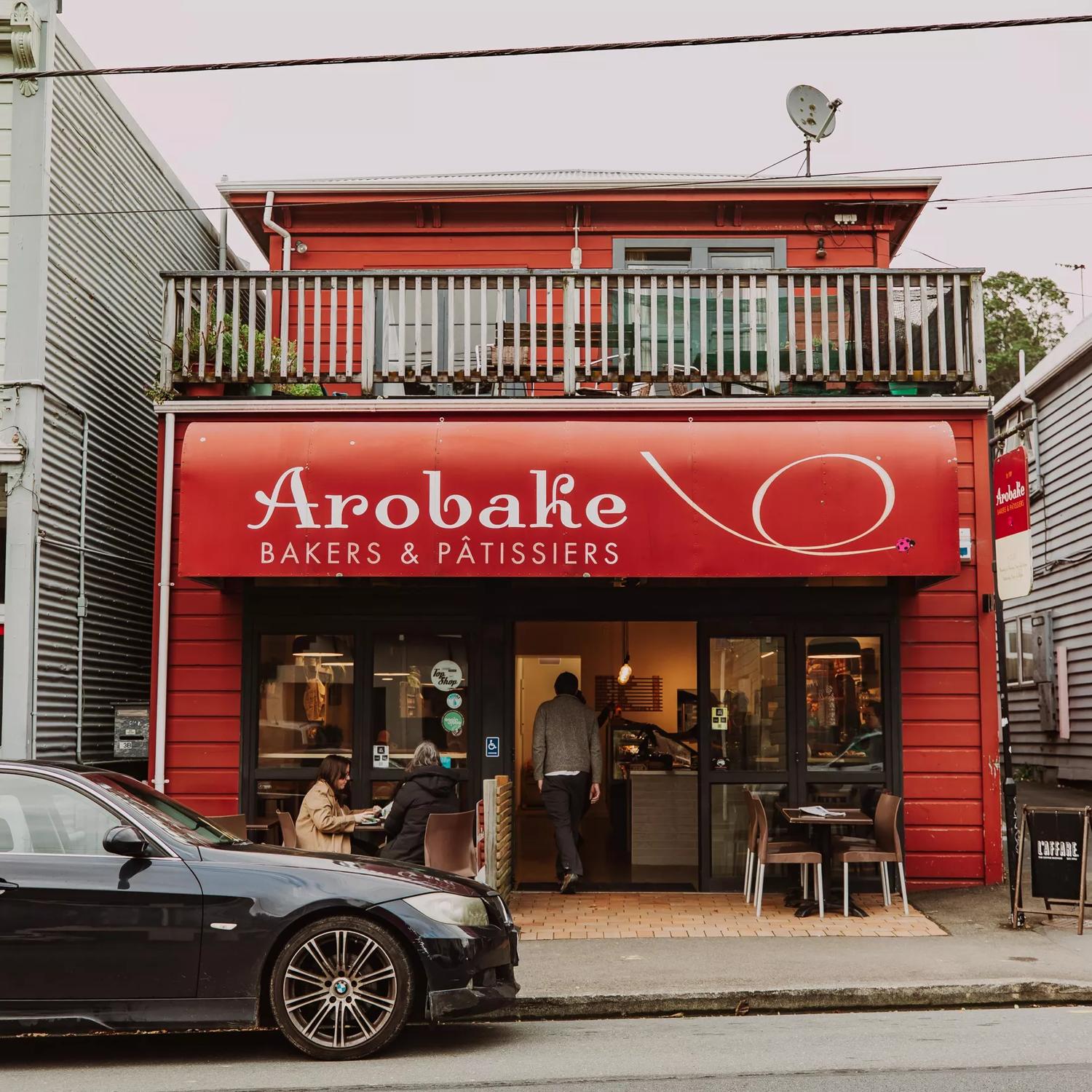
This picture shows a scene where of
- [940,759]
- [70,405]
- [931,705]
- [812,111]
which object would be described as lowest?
[940,759]

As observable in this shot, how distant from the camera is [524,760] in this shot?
19.5 m

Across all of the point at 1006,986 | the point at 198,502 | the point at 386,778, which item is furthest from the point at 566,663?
the point at 1006,986

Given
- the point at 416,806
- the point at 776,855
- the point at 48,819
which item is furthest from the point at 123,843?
the point at 776,855

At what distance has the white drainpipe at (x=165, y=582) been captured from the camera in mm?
11250

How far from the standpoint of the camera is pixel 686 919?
33.8 feet

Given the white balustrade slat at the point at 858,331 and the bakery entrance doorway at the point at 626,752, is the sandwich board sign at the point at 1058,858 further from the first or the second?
the white balustrade slat at the point at 858,331

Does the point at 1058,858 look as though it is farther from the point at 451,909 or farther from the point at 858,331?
the point at 451,909

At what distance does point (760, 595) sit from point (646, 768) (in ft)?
9.41

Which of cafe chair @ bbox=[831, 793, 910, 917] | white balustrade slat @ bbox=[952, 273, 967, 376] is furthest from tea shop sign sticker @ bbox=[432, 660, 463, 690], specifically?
white balustrade slat @ bbox=[952, 273, 967, 376]

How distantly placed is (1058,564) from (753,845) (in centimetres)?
1106

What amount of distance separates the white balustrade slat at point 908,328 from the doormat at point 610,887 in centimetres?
501

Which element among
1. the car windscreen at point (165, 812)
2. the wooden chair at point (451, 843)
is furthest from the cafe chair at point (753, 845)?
the car windscreen at point (165, 812)

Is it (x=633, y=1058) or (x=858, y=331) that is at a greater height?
(x=858, y=331)

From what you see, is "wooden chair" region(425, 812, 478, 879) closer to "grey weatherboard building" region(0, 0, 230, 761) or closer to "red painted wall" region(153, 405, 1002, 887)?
"red painted wall" region(153, 405, 1002, 887)
